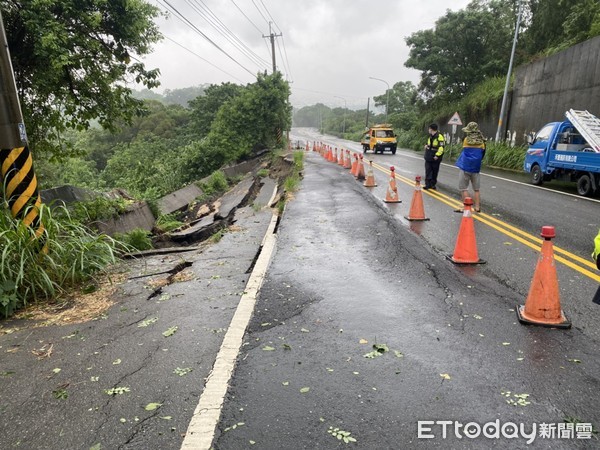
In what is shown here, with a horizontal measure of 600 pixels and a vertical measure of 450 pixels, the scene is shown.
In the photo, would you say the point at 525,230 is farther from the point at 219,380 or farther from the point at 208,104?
the point at 208,104

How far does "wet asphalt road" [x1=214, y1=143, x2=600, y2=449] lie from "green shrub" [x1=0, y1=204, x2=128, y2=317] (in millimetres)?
2274

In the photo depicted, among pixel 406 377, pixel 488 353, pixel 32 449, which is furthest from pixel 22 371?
pixel 488 353

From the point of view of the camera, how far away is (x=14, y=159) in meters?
4.99

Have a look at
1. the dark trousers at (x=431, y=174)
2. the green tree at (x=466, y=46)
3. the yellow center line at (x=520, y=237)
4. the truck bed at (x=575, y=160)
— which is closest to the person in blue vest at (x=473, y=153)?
the yellow center line at (x=520, y=237)

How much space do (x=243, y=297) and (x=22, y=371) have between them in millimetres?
2031

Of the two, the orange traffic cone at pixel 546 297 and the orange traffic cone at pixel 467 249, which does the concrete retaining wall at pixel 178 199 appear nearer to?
the orange traffic cone at pixel 467 249

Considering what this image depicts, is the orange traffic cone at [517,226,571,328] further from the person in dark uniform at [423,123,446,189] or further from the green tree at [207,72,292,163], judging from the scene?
the green tree at [207,72,292,163]

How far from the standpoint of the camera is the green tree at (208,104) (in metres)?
41.7

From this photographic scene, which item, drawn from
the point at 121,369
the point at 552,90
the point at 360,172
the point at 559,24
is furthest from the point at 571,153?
the point at 559,24

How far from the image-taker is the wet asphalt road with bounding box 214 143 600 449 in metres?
2.51

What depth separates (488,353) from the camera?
330cm

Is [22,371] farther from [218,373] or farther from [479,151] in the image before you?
[479,151]

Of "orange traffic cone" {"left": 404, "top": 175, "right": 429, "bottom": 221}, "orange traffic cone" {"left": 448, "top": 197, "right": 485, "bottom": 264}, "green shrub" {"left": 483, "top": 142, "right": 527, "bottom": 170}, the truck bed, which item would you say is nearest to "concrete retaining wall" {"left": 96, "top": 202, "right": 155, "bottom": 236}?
"orange traffic cone" {"left": 404, "top": 175, "right": 429, "bottom": 221}
